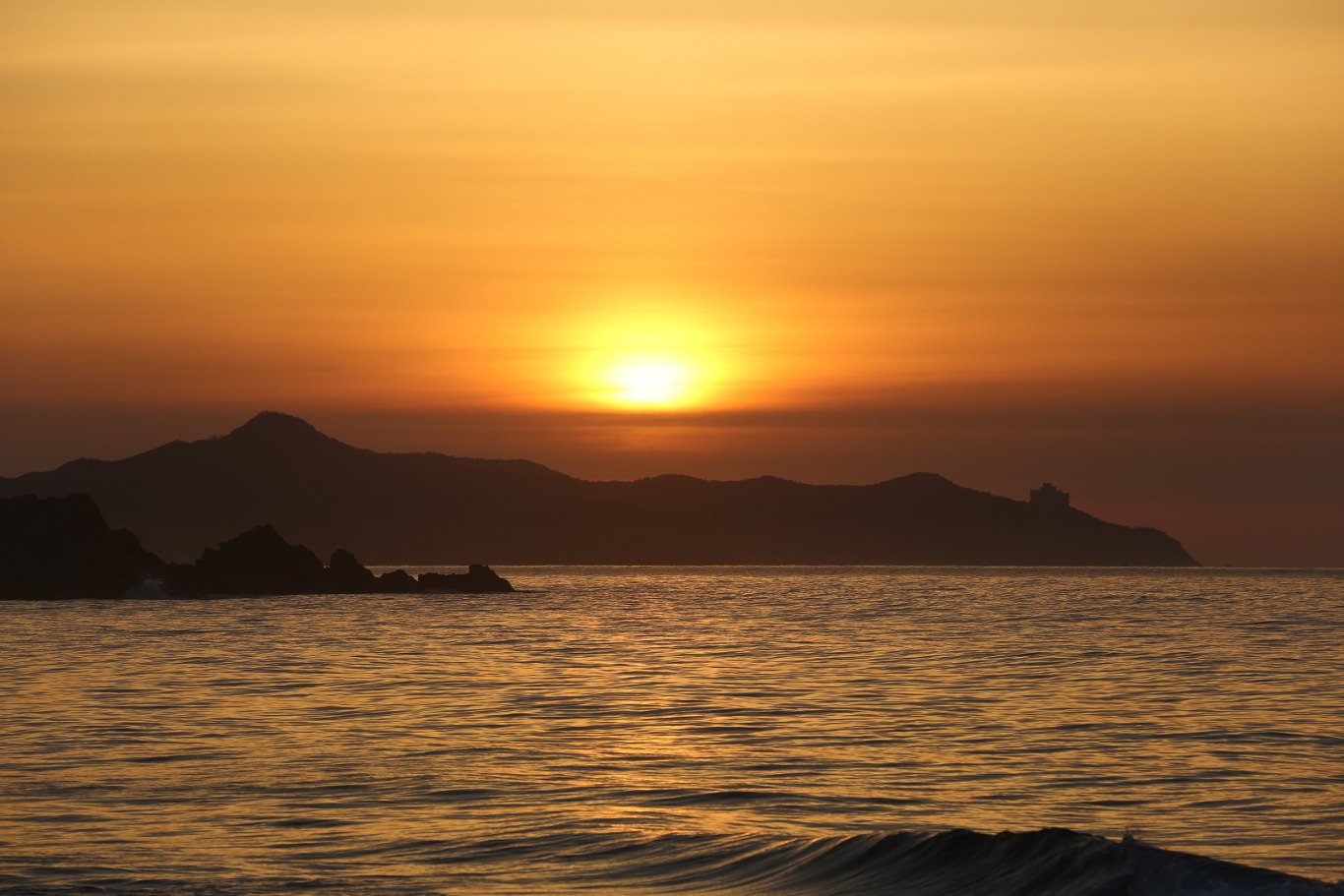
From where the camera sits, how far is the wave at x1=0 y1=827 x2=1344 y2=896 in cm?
2236

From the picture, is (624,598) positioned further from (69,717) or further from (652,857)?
(652,857)

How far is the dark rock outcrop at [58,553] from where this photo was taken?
18038cm

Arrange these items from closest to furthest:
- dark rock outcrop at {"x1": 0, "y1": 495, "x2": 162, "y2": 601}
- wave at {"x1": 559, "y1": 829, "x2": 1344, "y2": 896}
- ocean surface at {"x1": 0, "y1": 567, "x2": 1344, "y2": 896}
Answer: wave at {"x1": 559, "y1": 829, "x2": 1344, "y2": 896} → ocean surface at {"x1": 0, "y1": 567, "x2": 1344, "y2": 896} → dark rock outcrop at {"x1": 0, "y1": 495, "x2": 162, "y2": 601}

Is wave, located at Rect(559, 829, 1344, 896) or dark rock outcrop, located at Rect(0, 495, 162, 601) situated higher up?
dark rock outcrop, located at Rect(0, 495, 162, 601)

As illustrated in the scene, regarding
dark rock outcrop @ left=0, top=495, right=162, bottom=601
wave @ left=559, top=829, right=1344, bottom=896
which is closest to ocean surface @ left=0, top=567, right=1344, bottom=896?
wave @ left=559, top=829, right=1344, bottom=896

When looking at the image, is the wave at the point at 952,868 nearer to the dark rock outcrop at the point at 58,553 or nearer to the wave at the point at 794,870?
the wave at the point at 794,870

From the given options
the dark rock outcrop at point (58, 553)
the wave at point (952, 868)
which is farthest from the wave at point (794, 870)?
the dark rock outcrop at point (58, 553)

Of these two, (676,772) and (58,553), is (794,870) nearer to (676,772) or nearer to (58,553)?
(676,772)

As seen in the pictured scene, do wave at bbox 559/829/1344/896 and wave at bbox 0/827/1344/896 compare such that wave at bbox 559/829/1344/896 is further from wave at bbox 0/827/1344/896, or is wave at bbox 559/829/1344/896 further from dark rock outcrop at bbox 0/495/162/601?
dark rock outcrop at bbox 0/495/162/601

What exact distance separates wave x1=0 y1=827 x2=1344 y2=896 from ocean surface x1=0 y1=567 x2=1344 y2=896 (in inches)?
2.7

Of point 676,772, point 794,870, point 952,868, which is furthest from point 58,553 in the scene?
point 952,868

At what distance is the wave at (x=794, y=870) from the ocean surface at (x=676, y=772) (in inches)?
2.7

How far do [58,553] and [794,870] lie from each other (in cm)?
17543

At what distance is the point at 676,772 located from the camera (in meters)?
34.0
